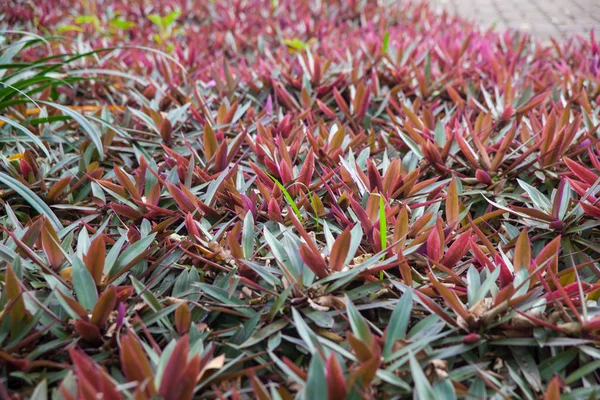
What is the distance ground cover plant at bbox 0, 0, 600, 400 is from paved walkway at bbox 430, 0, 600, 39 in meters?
3.33

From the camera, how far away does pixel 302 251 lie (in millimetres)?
1076

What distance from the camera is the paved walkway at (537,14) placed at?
511cm

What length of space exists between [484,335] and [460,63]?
1930 mm

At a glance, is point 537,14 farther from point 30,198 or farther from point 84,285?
point 84,285

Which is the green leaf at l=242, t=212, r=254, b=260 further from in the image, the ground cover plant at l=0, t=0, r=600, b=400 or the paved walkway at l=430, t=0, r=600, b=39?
the paved walkway at l=430, t=0, r=600, b=39

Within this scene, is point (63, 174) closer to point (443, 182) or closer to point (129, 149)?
point (129, 149)

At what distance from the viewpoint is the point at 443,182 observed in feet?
4.86

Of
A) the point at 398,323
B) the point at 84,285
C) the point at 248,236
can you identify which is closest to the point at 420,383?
the point at 398,323

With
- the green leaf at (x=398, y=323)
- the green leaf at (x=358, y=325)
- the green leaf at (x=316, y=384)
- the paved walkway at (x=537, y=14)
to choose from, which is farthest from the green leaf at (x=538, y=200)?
the paved walkway at (x=537, y=14)

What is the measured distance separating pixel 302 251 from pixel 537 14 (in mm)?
5808

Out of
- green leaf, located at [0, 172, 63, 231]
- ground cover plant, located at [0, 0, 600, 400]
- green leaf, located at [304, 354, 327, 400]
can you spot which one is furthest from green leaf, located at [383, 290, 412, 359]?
green leaf, located at [0, 172, 63, 231]

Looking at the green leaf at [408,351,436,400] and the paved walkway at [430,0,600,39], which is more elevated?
the green leaf at [408,351,436,400]

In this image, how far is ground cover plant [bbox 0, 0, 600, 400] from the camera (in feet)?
3.09

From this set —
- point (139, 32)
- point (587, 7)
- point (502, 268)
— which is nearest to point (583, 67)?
point (502, 268)
